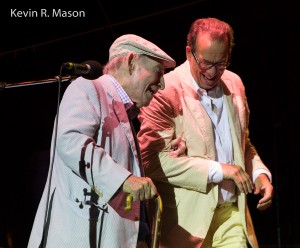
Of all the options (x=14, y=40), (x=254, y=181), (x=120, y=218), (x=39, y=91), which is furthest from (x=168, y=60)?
(x=39, y=91)

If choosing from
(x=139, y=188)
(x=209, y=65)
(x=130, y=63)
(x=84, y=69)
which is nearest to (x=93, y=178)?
(x=139, y=188)

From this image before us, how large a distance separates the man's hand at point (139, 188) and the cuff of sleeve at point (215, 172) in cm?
88

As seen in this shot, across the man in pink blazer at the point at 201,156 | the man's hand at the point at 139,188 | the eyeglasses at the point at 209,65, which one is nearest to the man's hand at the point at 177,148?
the man in pink blazer at the point at 201,156

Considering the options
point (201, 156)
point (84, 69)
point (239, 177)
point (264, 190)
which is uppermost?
point (84, 69)

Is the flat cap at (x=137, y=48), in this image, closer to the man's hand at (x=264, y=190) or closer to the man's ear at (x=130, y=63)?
the man's ear at (x=130, y=63)

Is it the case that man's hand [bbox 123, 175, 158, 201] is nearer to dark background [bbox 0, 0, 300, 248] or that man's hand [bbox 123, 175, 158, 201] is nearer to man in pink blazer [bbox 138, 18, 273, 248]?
man in pink blazer [bbox 138, 18, 273, 248]

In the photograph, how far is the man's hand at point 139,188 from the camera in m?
2.69

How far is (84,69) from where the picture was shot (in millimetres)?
3113

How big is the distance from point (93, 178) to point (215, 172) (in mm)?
983

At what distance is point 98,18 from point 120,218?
9.18 ft

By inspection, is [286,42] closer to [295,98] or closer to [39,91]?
[295,98]

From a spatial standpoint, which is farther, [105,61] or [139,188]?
[105,61]

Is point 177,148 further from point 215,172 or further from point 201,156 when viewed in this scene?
point 215,172

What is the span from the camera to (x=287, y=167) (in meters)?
6.95
